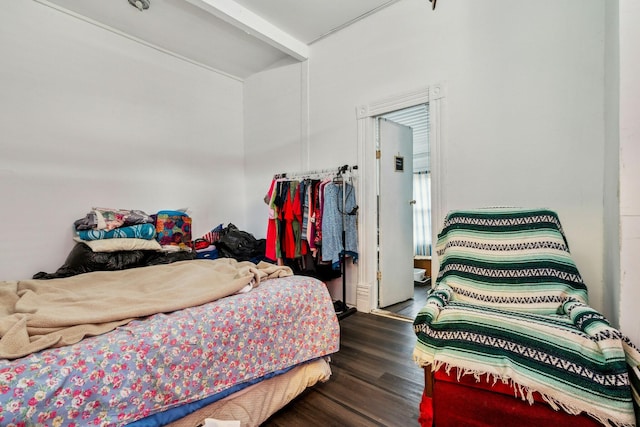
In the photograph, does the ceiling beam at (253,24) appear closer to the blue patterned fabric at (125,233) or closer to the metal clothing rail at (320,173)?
the metal clothing rail at (320,173)

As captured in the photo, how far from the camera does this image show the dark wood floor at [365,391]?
4.86ft

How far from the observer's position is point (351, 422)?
57.4 inches

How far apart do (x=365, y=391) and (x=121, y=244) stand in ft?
8.00

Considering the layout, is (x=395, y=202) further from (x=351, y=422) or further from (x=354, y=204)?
(x=351, y=422)

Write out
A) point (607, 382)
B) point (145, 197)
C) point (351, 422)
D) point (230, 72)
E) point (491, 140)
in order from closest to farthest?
point (607, 382) → point (351, 422) → point (491, 140) → point (145, 197) → point (230, 72)

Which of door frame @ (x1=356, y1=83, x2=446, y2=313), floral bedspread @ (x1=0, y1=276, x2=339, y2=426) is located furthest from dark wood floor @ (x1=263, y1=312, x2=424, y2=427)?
door frame @ (x1=356, y1=83, x2=446, y2=313)

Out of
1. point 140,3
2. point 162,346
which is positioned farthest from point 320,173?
point 162,346

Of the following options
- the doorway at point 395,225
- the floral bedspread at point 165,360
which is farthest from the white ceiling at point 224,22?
the floral bedspread at point 165,360

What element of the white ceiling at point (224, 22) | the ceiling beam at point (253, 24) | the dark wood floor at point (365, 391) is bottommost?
the dark wood floor at point (365, 391)

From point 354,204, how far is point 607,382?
236 cm

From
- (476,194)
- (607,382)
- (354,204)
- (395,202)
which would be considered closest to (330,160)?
(354,204)

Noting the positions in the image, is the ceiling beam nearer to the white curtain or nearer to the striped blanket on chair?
the striped blanket on chair

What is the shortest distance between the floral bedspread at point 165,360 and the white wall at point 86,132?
2.38 m

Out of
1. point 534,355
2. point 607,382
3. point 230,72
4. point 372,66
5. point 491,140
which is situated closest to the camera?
point 607,382
